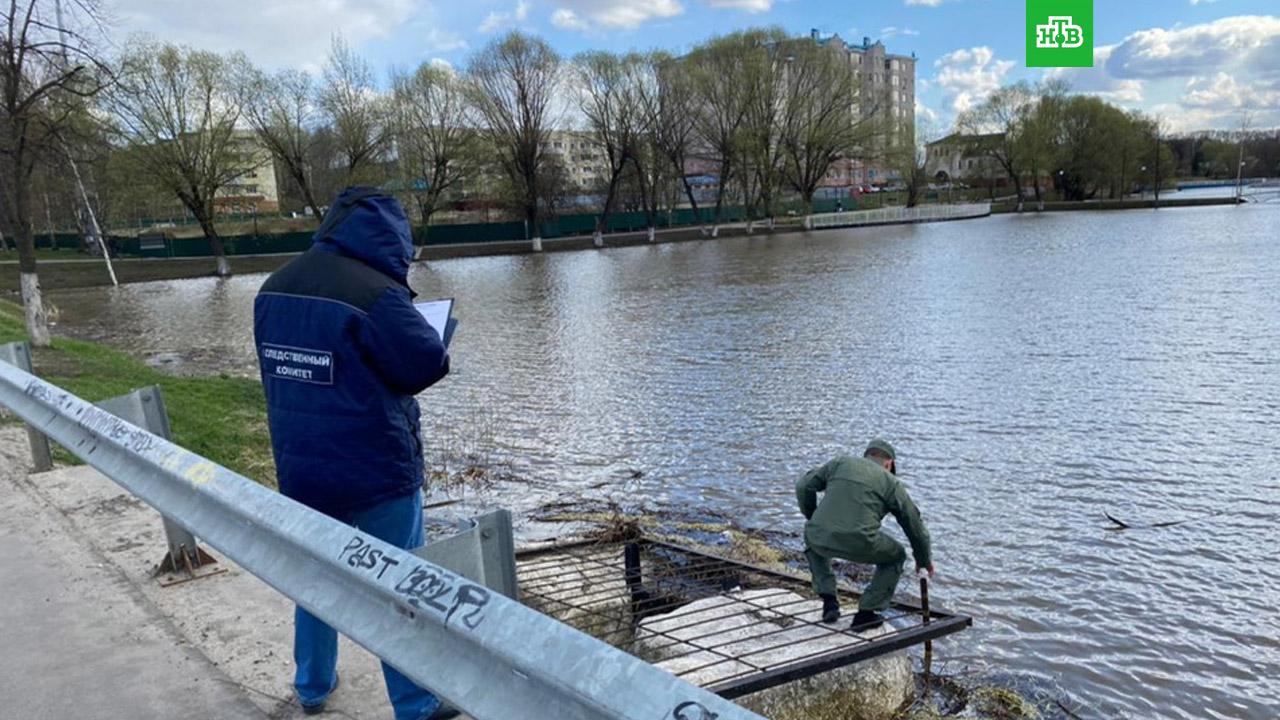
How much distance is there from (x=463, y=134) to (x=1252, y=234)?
45.7 metres

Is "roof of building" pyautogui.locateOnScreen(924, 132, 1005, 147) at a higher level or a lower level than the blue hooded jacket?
higher

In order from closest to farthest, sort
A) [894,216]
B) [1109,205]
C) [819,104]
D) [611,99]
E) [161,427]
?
[161,427]
[611,99]
[819,104]
[894,216]
[1109,205]

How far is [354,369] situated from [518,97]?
6068 centimetres

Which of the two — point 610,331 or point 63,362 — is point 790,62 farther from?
point 63,362

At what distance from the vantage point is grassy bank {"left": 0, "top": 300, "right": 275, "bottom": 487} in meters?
9.03

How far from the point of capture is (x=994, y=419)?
1137cm

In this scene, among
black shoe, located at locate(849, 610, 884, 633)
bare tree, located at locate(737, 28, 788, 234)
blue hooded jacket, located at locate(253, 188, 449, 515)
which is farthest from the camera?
bare tree, located at locate(737, 28, 788, 234)

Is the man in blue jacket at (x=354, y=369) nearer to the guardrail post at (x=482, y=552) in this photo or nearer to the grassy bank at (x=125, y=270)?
the guardrail post at (x=482, y=552)

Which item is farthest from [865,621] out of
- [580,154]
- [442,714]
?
[580,154]

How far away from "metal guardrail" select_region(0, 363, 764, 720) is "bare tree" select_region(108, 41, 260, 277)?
5105 centimetres

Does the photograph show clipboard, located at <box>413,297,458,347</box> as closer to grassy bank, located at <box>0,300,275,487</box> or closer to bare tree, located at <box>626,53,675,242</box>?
grassy bank, located at <box>0,300,275,487</box>

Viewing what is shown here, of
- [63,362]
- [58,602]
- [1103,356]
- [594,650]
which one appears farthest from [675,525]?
[63,362]

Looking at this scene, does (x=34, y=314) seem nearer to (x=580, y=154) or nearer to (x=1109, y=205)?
(x=580, y=154)

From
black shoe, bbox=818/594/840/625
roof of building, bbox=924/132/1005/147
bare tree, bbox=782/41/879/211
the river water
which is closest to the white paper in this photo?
black shoe, bbox=818/594/840/625
